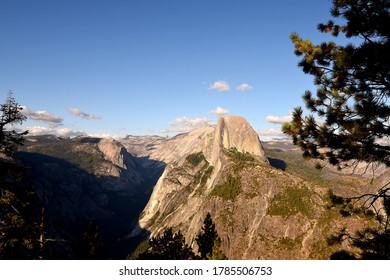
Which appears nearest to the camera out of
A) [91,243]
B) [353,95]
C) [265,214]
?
[353,95]

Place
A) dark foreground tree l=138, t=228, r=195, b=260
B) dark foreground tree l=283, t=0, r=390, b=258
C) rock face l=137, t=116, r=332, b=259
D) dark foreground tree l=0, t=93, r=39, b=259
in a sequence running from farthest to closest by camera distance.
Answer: rock face l=137, t=116, r=332, b=259 < dark foreground tree l=138, t=228, r=195, b=260 < dark foreground tree l=0, t=93, r=39, b=259 < dark foreground tree l=283, t=0, r=390, b=258

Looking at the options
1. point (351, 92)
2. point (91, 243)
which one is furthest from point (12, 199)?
point (91, 243)

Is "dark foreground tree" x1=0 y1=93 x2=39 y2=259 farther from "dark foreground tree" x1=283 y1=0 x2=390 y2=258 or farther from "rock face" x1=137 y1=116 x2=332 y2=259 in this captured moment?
"rock face" x1=137 y1=116 x2=332 y2=259

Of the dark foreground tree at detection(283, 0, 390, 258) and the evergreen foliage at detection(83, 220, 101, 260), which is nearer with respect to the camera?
the dark foreground tree at detection(283, 0, 390, 258)

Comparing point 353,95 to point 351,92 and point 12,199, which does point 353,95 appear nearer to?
point 351,92

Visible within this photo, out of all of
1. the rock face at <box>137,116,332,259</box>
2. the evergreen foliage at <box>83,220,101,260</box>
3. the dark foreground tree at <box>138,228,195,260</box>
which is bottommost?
the rock face at <box>137,116,332,259</box>

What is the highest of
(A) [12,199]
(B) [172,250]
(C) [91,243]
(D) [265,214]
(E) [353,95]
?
(E) [353,95]

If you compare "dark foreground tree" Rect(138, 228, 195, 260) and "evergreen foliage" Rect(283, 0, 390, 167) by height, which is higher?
"evergreen foliage" Rect(283, 0, 390, 167)

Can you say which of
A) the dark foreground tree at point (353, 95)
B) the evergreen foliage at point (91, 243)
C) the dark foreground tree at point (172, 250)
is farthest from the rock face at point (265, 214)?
the dark foreground tree at point (353, 95)

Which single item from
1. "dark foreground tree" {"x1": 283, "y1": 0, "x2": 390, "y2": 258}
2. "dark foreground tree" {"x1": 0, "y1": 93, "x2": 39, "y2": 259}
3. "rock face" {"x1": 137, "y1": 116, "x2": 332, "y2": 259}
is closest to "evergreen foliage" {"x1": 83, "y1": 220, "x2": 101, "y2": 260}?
"dark foreground tree" {"x1": 0, "y1": 93, "x2": 39, "y2": 259}

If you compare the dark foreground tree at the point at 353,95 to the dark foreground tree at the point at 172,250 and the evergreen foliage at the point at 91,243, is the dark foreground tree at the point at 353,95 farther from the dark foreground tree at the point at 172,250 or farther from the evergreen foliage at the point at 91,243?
the evergreen foliage at the point at 91,243

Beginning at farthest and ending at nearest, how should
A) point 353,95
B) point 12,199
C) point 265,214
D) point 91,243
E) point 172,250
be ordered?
point 265,214
point 91,243
point 172,250
point 12,199
point 353,95
